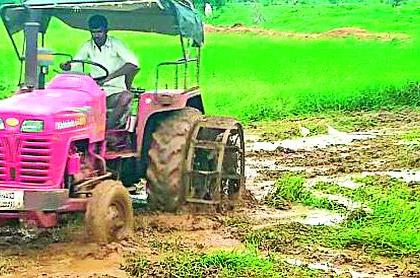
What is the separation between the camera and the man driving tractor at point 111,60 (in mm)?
8875

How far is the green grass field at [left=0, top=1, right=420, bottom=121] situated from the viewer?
19.5 m

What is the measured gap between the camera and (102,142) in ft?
27.9

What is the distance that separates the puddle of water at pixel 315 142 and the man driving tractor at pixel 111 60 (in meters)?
5.74

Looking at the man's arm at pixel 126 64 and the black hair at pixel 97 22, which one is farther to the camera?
the black hair at pixel 97 22

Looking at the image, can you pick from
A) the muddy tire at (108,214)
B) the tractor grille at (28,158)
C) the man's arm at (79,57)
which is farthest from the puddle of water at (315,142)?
the tractor grille at (28,158)

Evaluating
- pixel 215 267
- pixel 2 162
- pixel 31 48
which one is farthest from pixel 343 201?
pixel 2 162

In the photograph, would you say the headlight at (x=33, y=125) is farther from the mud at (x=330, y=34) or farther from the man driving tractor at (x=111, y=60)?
the mud at (x=330, y=34)

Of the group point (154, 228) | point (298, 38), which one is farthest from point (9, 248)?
point (298, 38)

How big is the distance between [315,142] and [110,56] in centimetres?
693

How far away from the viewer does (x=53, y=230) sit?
28.6 ft

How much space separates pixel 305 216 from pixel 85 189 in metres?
2.50

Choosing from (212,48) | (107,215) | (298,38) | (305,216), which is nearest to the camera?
(107,215)

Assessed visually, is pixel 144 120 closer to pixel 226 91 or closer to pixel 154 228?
pixel 154 228

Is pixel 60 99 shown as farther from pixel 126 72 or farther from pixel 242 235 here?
pixel 242 235
